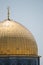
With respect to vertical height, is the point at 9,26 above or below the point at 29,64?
above

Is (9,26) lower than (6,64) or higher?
higher

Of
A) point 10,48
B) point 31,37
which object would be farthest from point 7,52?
point 31,37

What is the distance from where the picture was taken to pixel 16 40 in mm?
25328

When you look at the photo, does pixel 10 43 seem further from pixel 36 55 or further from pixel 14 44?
pixel 36 55

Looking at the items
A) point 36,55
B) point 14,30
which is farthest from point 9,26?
point 36,55

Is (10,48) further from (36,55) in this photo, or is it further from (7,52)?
(36,55)

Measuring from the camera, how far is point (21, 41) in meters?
25.4

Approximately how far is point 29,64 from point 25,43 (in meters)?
1.20

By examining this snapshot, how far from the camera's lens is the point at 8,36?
1002 inches

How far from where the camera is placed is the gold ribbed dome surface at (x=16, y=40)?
25188mm

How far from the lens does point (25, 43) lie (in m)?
25.6

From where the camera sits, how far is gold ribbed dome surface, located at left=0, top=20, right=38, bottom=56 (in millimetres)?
25188

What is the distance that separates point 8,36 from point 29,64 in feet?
6.24

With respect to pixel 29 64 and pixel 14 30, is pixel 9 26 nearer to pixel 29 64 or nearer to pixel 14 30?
pixel 14 30
